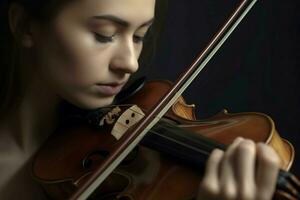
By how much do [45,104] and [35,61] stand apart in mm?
96

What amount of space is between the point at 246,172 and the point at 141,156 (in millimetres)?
228

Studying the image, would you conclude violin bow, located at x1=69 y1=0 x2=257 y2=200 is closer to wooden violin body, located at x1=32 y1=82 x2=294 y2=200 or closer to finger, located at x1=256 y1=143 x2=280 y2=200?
wooden violin body, located at x1=32 y1=82 x2=294 y2=200

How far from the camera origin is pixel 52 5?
0.73 m

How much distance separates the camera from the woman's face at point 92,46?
28.0 inches

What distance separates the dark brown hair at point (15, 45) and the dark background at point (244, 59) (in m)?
0.31

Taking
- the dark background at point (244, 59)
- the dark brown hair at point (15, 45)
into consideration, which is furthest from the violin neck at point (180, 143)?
the dark background at point (244, 59)

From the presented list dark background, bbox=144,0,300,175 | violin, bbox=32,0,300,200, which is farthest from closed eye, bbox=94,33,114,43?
dark background, bbox=144,0,300,175

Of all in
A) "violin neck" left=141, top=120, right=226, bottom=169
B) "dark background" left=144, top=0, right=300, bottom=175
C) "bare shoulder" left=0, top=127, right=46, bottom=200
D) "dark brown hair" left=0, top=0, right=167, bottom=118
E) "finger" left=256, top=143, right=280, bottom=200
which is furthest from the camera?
"dark background" left=144, top=0, right=300, bottom=175

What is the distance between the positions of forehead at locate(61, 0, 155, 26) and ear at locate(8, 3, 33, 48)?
0.08m

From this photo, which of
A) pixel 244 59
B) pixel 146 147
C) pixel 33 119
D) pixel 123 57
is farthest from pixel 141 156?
pixel 244 59

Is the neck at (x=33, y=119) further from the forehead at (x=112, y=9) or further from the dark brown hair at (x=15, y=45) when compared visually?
the forehead at (x=112, y=9)

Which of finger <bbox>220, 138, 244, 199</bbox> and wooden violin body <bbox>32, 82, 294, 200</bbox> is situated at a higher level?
finger <bbox>220, 138, 244, 199</bbox>

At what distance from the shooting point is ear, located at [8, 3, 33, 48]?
0.78 meters

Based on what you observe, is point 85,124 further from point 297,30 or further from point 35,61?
point 297,30
